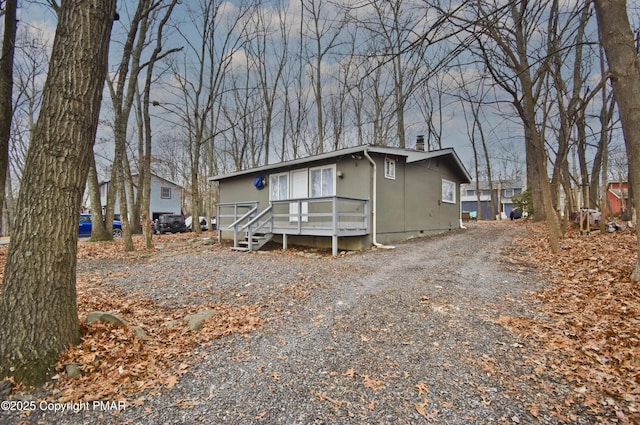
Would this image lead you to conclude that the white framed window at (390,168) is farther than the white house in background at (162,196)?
No

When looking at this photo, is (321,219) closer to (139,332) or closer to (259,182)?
(259,182)

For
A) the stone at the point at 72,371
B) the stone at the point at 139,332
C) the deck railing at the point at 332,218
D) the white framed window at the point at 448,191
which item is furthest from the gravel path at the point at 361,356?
the white framed window at the point at 448,191

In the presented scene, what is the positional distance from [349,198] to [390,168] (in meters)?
2.43

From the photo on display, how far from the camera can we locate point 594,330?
11.2ft

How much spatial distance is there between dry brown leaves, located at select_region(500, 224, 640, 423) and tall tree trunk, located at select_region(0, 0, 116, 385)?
4.08 m

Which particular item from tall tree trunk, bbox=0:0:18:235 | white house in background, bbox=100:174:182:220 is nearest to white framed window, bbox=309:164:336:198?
tall tree trunk, bbox=0:0:18:235

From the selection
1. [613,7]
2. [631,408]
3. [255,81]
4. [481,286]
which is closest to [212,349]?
[631,408]

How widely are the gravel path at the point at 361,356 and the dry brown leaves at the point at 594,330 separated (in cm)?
21

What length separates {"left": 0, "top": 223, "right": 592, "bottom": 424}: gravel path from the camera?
230 cm

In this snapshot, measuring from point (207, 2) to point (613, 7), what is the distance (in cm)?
1749

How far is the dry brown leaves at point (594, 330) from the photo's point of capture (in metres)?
2.40

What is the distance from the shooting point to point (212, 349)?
3.26 meters

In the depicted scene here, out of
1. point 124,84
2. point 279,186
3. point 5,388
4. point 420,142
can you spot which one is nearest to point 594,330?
point 5,388

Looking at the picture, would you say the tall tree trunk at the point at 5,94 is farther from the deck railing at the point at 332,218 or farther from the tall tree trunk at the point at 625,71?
the tall tree trunk at the point at 625,71
